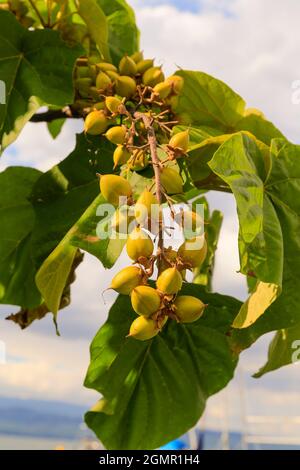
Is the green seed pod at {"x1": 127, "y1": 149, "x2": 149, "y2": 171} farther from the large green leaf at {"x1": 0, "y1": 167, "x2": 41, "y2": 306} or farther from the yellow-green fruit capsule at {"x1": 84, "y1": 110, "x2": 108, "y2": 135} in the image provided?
the large green leaf at {"x1": 0, "y1": 167, "x2": 41, "y2": 306}

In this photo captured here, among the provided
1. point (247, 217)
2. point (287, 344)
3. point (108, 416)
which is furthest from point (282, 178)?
point (108, 416)

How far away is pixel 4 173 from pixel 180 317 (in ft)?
1.66

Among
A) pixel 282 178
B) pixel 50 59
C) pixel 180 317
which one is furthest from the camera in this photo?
pixel 50 59

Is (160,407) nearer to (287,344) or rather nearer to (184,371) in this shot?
(184,371)

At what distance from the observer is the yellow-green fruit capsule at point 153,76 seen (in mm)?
714

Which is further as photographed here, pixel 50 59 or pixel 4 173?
pixel 4 173

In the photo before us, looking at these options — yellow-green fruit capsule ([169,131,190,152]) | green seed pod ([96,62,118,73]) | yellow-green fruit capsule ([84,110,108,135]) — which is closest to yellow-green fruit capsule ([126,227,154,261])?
yellow-green fruit capsule ([169,131,190,152])

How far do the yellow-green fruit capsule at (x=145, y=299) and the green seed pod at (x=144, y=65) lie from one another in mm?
352

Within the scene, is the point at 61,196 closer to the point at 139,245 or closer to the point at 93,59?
the point at 93,59

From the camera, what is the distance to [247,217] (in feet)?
1.70

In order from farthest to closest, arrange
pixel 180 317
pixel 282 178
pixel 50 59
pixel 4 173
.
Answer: pixel 4 173 < pixel 50 59 < pixel 282 178 < pixel 180 317

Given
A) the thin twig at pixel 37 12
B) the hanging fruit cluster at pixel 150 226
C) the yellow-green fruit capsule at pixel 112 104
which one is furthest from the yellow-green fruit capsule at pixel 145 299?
the thin twig at pixel 37 12
